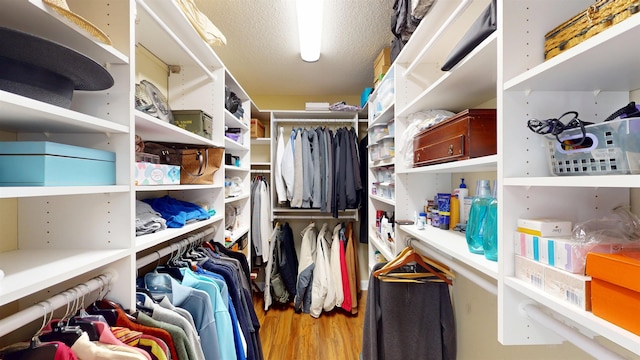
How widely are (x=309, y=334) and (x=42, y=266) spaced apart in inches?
78.2

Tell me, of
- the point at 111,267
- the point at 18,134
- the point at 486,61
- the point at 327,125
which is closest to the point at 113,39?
the point at 18,134

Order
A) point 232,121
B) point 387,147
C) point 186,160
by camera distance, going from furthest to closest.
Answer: point 232,121 < point 387,147 < point 186,160

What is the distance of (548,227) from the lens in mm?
579

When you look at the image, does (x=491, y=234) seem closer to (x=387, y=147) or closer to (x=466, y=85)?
(x=466, y=85)

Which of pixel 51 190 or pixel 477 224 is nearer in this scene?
pixel 51 190

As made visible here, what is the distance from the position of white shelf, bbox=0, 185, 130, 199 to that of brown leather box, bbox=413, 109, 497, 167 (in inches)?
43.2

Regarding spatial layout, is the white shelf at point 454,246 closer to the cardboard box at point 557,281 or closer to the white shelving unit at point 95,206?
the cardboard box at point 557,281

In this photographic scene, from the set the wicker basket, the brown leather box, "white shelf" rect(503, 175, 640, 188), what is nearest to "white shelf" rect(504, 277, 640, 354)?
"white shelf" rect(503, 175, 640, 188)

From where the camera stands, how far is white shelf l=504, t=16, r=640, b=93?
419mm

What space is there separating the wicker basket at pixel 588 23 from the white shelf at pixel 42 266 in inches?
48.7

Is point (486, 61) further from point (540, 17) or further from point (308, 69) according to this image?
point (308, 69)

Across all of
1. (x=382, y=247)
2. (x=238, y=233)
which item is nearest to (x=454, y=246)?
(x=382, y=247)

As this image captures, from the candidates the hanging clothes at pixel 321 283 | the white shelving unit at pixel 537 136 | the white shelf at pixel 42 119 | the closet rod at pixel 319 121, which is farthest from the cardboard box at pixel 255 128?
the white shelving unit at pixel 537 136

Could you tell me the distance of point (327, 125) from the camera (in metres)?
2.91
